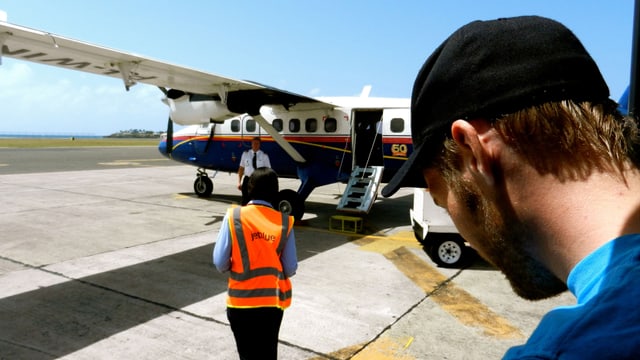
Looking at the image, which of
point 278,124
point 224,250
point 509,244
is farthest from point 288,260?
point 278,124

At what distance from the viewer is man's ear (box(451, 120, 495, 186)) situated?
89 centimetres

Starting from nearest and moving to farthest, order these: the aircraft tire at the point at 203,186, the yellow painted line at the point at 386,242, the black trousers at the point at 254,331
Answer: the black trousers at the point at 254,331, the yellow painted line at the point at 386,242, the aircraft tire at the point at 203,186

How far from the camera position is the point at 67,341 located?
456cm

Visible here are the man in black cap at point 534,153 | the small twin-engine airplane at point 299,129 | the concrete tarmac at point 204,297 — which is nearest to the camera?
the man in black cap at point 534,153

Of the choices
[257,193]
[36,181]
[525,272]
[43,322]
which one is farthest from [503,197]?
[36,181]

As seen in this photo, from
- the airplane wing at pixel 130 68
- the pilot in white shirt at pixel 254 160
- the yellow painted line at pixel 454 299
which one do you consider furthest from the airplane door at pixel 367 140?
the yellow painted line at pixel 454 299

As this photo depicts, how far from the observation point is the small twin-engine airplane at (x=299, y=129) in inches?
411

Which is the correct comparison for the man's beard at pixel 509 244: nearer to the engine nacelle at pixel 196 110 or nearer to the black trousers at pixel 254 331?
the black trousers at pixel 254 331

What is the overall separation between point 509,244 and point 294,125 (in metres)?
11.7

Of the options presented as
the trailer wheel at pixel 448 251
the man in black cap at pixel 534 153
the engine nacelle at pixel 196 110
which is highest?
the engine nacelle at pixel 196 110

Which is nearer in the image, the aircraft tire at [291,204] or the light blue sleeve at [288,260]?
the light blue sleeve at [288,260]

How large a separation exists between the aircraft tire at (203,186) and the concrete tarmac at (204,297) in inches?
165

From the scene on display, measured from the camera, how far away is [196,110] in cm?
1157

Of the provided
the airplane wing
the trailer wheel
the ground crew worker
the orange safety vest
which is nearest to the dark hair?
the ground crew worker
